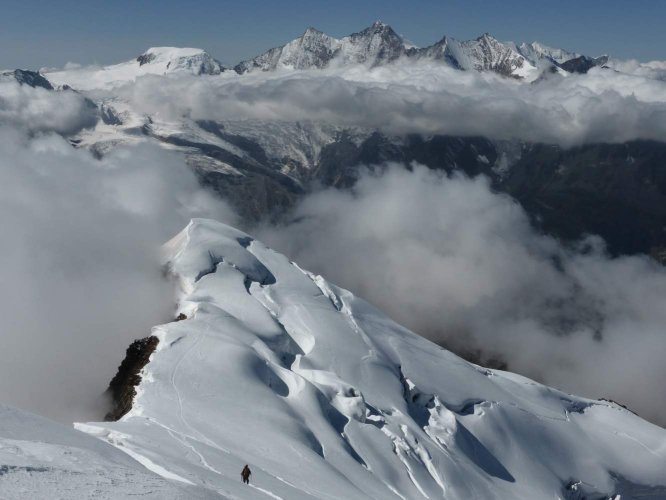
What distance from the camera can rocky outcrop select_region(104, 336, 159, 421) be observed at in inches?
2931

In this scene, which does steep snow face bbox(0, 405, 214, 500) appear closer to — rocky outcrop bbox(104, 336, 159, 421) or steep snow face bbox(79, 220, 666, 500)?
steep snow face bbox(79, 220, 666, 500)

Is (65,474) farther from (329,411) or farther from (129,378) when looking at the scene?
(329,411)

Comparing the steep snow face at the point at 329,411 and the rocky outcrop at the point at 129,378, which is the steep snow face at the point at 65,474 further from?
the rocky outcrop at the point at 129,378

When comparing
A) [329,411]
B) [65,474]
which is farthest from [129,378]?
[65,474]

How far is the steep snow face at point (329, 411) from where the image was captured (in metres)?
64.0

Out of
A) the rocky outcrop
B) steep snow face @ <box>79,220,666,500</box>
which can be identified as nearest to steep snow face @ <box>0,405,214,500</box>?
steep snow face @ <box>79,220,666,500</box>

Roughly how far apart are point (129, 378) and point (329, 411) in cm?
2420

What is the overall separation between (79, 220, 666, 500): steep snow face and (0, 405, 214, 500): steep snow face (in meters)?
5.75

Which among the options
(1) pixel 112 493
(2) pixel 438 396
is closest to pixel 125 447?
(1) pixel 112 493

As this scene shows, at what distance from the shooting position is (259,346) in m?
95.0

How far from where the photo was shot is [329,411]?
286 feet

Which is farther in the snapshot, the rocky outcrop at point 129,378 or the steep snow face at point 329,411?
the rocky outcrop at point 129,378

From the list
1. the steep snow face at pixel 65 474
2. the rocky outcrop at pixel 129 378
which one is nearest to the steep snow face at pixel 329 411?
the rocky outcrop at pixel 129 378

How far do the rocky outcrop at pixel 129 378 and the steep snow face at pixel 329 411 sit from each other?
4.85 ft
